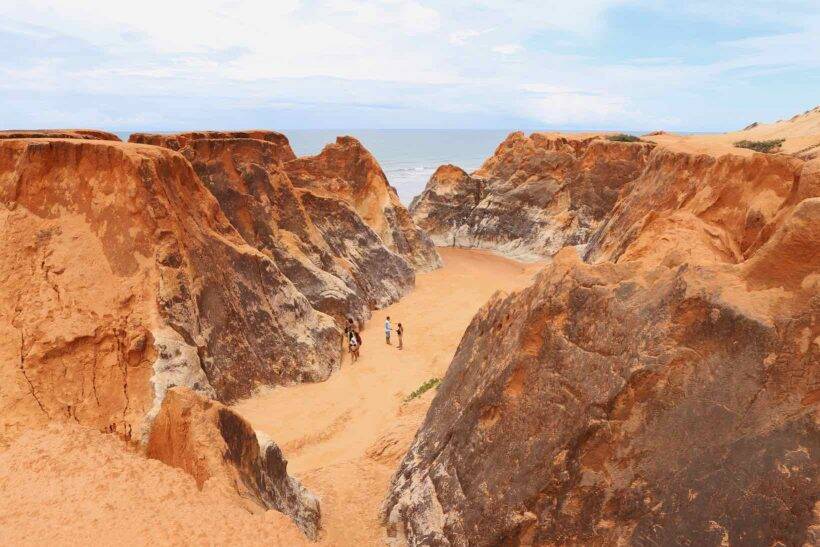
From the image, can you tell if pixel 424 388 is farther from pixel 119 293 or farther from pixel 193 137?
pixel 193 137

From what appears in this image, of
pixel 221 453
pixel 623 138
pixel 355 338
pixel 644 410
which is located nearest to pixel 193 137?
pixel 355 338

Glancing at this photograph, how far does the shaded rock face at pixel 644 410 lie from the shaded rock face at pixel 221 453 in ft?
5.84

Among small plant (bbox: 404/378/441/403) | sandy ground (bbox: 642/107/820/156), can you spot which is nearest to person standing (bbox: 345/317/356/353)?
small plant (bbox: 404/378/441/403)

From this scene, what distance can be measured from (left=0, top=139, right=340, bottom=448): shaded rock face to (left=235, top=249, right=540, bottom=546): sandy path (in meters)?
1.00

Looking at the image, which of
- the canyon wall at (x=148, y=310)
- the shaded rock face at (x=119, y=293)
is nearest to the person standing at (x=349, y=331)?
the canyon wall at (x=148, y=310)

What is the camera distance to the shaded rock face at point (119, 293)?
8.53 metres

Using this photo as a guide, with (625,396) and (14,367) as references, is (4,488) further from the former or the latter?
(625,396)

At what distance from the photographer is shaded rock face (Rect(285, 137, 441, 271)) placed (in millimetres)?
25906

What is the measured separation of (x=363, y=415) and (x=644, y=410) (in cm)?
792

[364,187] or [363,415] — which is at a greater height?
[364,187]

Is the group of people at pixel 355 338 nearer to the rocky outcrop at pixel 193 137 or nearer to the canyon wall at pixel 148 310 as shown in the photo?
the canyon wall at pixel 148 310

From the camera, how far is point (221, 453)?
20.7 ft

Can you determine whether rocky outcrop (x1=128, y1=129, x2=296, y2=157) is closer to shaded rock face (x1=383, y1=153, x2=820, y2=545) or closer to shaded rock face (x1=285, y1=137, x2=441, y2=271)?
shaded rock face (x1=285, y1=137, x2=441, y2=271)

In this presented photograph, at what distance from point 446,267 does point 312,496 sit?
2077 cm
